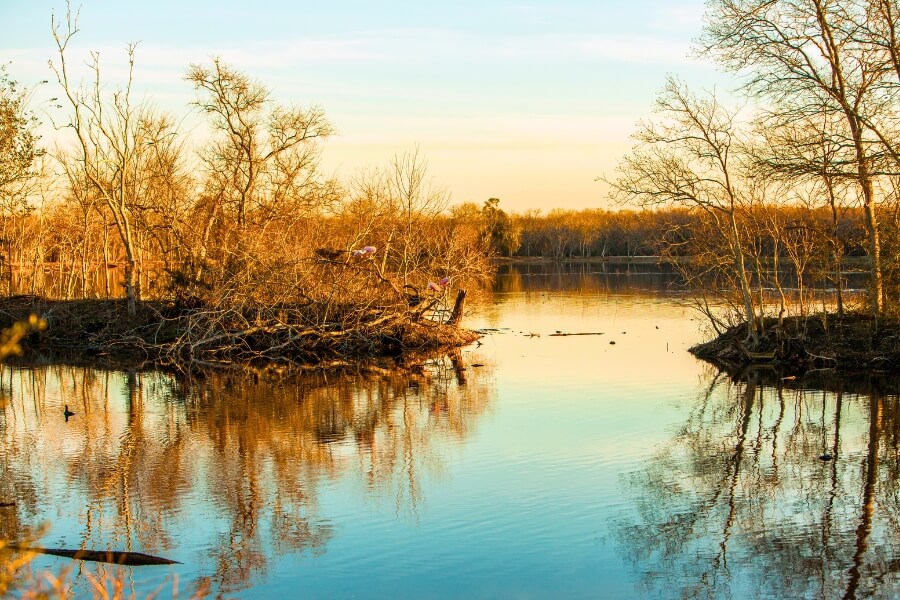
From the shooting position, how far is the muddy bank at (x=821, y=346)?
21859 mm

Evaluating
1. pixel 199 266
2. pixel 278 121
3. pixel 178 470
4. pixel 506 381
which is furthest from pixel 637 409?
pixel 278 121

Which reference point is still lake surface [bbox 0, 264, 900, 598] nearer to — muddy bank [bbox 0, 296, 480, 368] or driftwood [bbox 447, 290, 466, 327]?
muddy bank [bbox 0, 296, 480, 368]

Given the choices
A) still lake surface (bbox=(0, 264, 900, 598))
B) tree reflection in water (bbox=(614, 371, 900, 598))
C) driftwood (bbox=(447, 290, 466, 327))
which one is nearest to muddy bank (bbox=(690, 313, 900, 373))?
still lake surface (bbox=(0, 264, 900, 598))

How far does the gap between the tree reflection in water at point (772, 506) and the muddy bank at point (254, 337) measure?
11660 mm

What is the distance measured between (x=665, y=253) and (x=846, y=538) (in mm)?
14774

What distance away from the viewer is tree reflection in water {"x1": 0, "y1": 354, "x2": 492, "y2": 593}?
9828 mm

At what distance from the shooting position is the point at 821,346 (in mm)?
22656

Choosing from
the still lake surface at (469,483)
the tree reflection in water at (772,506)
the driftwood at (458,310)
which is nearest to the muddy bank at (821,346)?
the still lake surface at (469,483)

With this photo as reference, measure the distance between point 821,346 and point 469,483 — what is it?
14.0 metres

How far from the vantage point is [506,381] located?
69.2 feet

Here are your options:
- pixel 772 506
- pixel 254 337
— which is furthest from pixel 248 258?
pixel 772 506

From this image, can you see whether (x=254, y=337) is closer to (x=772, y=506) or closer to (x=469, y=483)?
(x=469, y=483)

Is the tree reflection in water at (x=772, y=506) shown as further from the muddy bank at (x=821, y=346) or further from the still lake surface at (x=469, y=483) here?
the muddy bank at (x=821, y=346)

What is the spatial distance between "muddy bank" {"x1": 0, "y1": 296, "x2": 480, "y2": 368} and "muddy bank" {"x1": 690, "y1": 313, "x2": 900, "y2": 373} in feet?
28.3
